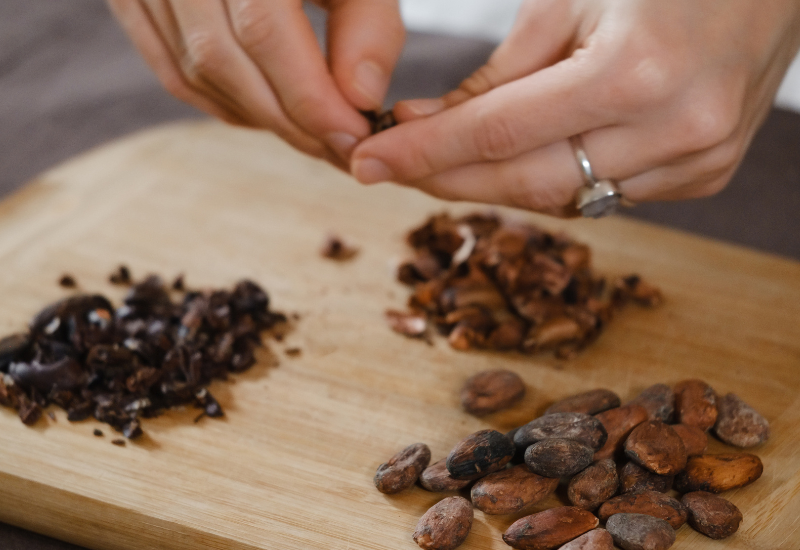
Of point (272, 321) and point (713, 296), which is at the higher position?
point (272, 321)

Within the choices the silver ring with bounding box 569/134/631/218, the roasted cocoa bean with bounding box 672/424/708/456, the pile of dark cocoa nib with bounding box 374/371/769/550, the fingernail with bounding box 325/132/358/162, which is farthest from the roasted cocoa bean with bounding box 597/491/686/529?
the fingernail with bounding box 325/132/358/162

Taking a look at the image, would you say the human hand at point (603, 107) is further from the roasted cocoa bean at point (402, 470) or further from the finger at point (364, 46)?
the roasted cocoa bean at point (402, 470)

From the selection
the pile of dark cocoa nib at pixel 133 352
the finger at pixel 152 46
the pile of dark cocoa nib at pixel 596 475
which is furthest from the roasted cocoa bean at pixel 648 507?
the finger at pixel 152 46

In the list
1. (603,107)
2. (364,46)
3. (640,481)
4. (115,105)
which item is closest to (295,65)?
(364,46)

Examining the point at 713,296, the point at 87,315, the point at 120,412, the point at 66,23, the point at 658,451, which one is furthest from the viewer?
the point at 66,23

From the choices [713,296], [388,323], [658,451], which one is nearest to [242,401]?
[388,323]

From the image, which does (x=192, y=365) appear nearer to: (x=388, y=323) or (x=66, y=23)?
(x=388, y=323)

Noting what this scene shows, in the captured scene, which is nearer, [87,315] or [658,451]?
[658,451]
